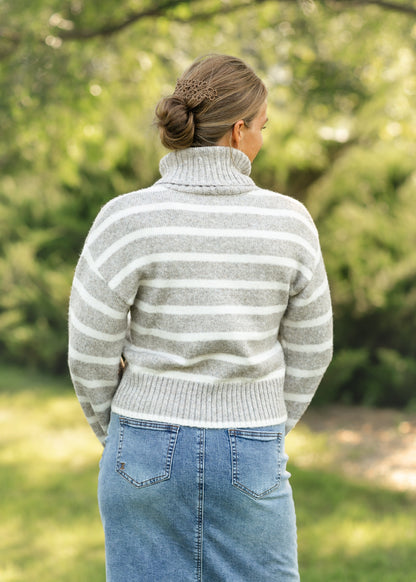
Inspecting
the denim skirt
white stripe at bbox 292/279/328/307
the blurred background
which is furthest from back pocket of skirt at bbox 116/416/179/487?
the blurred background

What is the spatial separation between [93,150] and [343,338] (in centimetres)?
269

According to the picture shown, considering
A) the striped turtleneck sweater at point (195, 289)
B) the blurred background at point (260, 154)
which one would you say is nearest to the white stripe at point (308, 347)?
the striped turtleneck sweater at point (195, 289)

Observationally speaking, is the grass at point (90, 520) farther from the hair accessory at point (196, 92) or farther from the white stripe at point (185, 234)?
the hair accessory at point (196, 92)

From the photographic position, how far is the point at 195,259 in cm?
161

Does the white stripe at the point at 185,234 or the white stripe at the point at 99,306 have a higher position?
the white stripe at the point at 185,234

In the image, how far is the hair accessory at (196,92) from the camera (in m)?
1.62

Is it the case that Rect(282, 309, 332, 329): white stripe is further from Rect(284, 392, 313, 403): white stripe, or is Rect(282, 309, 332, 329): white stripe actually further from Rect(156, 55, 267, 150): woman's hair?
Rect(156, 55, 267, 150): woman's hair

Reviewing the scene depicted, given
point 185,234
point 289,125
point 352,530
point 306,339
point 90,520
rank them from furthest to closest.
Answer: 1. point 289,125
2. point 90,520
3. point 352,530
4. point 306,339
5. point 185,234

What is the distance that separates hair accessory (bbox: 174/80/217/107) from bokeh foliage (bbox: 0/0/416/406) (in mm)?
2937

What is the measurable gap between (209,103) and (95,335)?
625 millimetres

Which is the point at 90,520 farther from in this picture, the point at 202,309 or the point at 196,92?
the point at 196,92

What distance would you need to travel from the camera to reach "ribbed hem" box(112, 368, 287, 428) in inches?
64.5

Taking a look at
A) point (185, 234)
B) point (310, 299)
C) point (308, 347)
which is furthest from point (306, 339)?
point (185, 234)

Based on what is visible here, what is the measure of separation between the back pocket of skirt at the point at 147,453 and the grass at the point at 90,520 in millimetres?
1934
